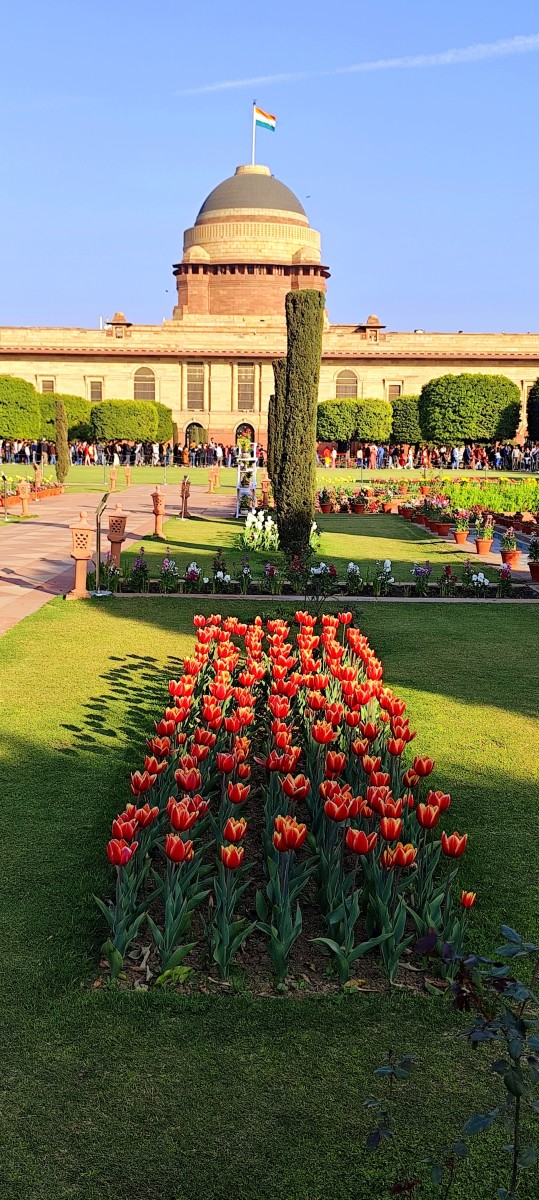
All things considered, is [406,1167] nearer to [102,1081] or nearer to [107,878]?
[102,1081]

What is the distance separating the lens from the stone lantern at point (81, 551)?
33.7ft

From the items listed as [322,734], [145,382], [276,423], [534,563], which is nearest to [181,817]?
[322,734]

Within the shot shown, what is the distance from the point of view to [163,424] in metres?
50.2

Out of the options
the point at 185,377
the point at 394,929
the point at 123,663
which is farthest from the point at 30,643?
the point at 185,377

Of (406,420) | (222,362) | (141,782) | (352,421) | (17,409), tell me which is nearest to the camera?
(141,782)

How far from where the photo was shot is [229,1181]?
239cm

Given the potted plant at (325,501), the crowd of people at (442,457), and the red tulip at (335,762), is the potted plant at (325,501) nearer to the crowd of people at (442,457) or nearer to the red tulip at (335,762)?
the crowd of people at (442,457)

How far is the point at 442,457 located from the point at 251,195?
1005 inches

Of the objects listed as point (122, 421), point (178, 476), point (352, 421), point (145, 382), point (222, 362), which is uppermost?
point (222, 362)

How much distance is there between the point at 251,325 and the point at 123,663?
2035 inches

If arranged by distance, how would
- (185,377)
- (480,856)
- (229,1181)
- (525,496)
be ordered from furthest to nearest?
(185,377)
(525,496)
(480,856)
(229,1181)

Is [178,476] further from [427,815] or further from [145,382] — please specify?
[427,815]

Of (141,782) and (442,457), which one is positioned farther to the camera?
(442,457)

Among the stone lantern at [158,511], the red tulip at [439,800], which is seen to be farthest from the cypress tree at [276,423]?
the red tulip at [439,800]
